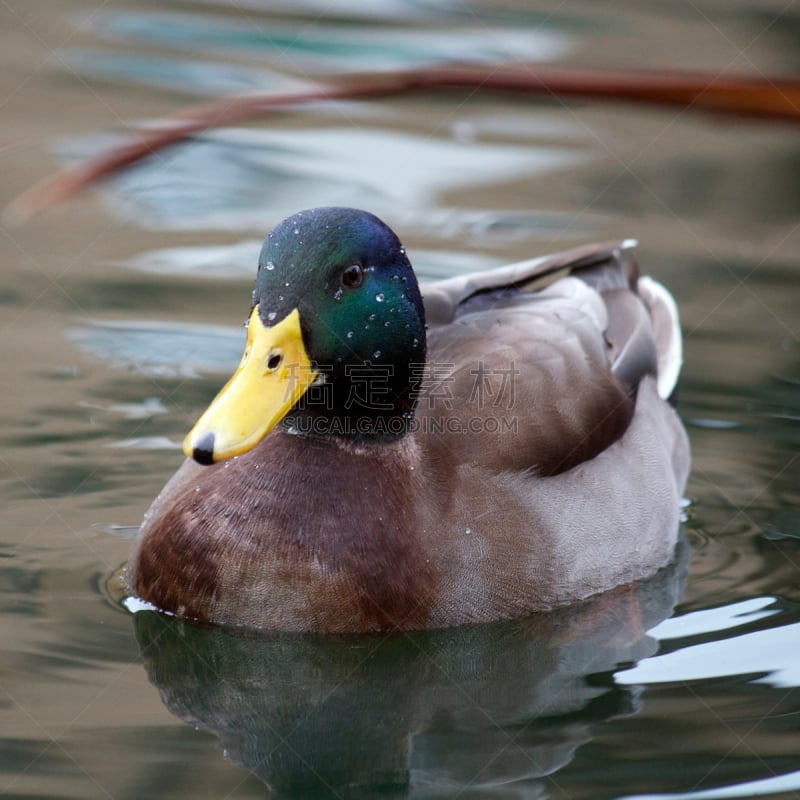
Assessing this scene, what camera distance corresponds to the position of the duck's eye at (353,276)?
181 inches

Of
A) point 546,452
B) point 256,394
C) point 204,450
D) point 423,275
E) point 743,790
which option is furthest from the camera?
point 423,275

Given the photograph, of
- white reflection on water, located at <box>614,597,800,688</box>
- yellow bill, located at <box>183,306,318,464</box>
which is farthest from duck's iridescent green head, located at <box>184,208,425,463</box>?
white reflection on water, located at <box>614,597,800,688</box>

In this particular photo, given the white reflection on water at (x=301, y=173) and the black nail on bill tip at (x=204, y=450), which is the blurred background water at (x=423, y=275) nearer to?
the white reflection on water at (x=301, y=173)

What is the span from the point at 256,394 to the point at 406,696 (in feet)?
3.48

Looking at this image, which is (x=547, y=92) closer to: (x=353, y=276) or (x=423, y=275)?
(x=353, y=276)

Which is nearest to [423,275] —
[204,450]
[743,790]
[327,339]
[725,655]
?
[327,339]

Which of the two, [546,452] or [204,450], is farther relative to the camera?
[546,452]

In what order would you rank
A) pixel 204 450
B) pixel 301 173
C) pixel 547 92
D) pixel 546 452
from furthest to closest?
pixel 301 173
pixel 546 452
pixel 204 450
pixel 547 92

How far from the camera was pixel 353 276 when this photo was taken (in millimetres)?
Result: 4625

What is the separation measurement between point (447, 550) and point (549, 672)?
51 centimetres

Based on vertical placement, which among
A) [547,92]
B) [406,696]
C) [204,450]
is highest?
[547,92]

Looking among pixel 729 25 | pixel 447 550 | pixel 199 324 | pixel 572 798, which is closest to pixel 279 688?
pixel 447 550

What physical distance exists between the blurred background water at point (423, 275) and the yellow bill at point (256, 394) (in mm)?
828

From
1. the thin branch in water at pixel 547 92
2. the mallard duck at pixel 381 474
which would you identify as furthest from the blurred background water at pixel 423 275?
the thin branch in water at pixel 547 92
